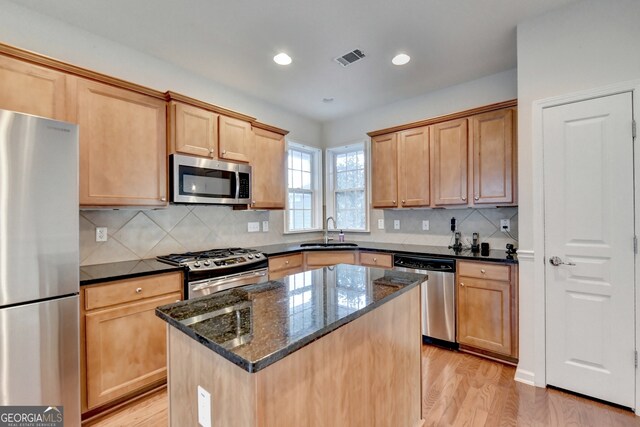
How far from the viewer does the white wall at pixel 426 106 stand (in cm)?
314

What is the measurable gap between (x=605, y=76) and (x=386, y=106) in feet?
7.63

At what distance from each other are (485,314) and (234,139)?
296cm

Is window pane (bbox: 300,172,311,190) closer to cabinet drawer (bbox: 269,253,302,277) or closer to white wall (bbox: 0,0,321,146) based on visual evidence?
white wall (bbox: 0,0,321,146)

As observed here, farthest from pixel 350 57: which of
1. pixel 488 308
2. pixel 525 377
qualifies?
pixel 525 377

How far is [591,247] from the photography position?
2.07 metres

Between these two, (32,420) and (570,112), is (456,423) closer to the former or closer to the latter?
(570,112)

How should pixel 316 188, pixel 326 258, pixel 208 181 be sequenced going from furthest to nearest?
pixel 316 188 < pixel 326 258 < pixel 208 181

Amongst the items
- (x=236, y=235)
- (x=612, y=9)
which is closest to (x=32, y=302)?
(x=236, y=235)

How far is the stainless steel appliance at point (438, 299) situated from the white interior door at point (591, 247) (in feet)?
2.54

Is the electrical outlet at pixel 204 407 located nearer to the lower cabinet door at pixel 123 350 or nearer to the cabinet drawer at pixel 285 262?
the lower cabinet door at pixel 123 350

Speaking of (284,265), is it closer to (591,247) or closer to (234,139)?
(234,139)

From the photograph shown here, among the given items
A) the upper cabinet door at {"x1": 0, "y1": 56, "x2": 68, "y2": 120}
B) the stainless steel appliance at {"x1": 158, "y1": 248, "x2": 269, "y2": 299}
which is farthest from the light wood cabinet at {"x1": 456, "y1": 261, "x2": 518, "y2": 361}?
the upper cabinet door at {"x1": 0, "y1": 56, "x2": 68, "y2": 120}

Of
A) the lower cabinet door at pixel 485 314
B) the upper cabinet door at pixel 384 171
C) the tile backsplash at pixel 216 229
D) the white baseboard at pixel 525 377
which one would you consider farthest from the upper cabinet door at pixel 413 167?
the white baseboard at pixel 525 377

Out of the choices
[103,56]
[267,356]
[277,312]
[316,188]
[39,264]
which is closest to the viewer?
[267,356]
